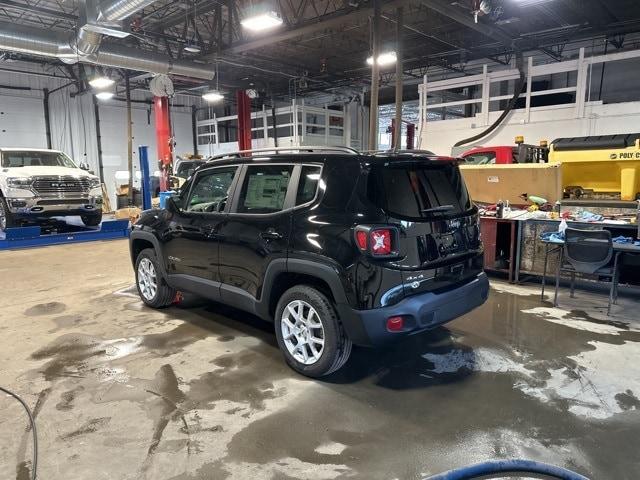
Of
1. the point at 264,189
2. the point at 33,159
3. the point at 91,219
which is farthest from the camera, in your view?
the point at 91,219

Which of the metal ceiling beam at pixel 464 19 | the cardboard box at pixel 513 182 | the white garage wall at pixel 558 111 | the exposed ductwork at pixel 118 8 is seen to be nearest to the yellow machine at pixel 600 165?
the cardboard box at pixel 513 182

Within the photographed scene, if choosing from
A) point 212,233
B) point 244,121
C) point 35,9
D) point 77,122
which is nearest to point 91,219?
point 35,9

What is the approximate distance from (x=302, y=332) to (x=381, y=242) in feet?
3.06

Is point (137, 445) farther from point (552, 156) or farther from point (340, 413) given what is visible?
point (552, 156)

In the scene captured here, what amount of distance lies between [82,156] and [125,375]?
16.8 m

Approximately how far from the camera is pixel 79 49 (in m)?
8.81

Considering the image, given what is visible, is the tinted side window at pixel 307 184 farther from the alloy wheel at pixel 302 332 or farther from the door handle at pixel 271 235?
the alloy wheel at pixel 302 332

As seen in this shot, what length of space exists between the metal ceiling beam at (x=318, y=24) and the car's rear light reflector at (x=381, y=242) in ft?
20.2

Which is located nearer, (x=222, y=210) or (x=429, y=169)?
(x=429, y=169)

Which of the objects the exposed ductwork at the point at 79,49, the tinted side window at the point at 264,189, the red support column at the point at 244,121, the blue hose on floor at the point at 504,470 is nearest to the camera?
the blue hose on floor at the point at 504,470

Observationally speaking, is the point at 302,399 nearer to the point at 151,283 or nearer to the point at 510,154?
the point at 151,283

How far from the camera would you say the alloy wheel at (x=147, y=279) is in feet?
15.4

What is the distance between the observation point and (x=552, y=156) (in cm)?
606

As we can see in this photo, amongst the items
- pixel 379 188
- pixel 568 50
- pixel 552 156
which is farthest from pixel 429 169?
pixel 568 50
